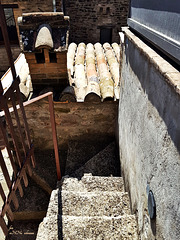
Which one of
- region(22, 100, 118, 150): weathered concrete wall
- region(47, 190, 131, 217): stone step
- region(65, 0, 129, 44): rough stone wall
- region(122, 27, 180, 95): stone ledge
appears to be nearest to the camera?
region(122, 27, 180, 95): stone ledge

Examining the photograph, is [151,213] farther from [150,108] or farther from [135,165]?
[150,108]

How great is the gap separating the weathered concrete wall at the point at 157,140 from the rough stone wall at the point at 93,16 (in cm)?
741

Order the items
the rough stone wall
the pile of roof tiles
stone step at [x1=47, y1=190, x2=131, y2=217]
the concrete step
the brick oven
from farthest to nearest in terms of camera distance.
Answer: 1. the rough stone wall
2. the concrete step
3. the pile of roof tiles
4. the brick oven
5. stone step at [x1=47, y1=190, x2=131, y2=217]

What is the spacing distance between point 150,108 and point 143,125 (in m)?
0.33

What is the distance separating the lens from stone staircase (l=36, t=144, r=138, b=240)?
9.07ft

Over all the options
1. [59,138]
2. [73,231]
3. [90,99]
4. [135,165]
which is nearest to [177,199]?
[135,165]

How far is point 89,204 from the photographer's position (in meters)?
3.38

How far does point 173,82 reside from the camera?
1401 mm

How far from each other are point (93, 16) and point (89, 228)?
8.99 metres

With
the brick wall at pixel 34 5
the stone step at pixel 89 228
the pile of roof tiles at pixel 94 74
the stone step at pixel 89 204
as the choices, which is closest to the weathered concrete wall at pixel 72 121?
the pile of roof tiles at pixel 94 74

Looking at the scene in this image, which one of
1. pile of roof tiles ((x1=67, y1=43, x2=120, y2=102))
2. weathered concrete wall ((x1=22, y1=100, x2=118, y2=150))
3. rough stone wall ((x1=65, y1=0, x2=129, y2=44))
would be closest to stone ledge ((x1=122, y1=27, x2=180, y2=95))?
pile of roof tiles ((x1=67, y1=43, x2=120, y2=102))

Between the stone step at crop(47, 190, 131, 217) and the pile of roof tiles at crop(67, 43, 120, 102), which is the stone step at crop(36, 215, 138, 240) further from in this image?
the pile of roof tiles at crop(67, 43, 120, 102)

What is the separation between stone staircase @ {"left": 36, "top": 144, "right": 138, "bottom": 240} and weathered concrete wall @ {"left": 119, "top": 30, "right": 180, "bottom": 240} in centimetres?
39

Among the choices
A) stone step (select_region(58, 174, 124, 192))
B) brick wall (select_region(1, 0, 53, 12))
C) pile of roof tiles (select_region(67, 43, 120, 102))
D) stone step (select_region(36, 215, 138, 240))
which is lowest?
stone step (select_region(58, 174, 124, 192))
